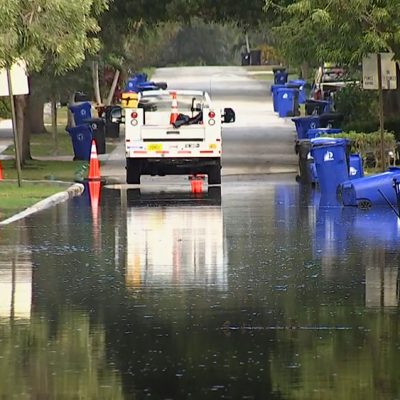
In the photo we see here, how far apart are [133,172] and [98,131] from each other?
933 centimetres

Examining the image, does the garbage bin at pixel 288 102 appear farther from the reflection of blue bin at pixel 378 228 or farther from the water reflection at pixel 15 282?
the water reflection at pixel 15 282

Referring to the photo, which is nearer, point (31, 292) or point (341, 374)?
point (341, 374)

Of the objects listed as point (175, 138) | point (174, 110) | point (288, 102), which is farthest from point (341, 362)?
point (288, 102)

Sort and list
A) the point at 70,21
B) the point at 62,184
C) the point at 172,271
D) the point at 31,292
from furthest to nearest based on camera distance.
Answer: the point at 62,184
the point at 70,21
the point at 172,271
the point at 31,292

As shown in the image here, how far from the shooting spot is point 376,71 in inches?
1081

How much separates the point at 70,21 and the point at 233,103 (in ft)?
136

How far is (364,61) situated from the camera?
90.5 ft

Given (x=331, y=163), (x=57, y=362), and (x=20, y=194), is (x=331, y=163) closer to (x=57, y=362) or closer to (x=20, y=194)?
(x=20, y=194)

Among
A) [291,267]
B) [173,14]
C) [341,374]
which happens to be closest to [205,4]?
[173,14]

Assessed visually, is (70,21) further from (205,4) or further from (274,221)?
(205,4)

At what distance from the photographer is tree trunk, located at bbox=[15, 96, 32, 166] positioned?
32.7m

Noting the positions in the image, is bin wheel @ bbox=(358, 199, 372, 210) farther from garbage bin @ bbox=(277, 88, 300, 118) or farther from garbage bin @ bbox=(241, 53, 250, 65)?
garbage bin @ bbox=(241, 53, 250, 65)

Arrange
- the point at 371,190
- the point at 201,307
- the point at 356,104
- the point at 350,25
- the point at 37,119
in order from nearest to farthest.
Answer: the point at 201,307 → the point at 371,190 → the point at 350,25 → the point at 356,104 → the point at 37,119

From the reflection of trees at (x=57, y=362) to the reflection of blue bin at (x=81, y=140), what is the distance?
25.1 meters
